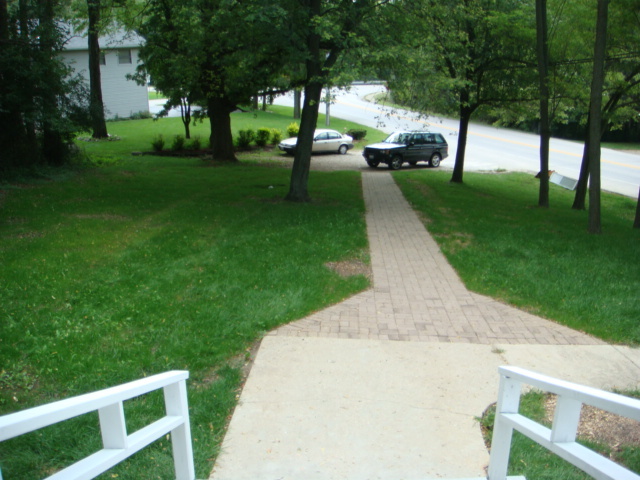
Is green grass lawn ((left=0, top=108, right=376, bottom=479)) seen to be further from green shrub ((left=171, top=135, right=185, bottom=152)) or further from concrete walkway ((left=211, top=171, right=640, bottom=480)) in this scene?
green shrub ((left=171, top=135, right=185, bottom=152))

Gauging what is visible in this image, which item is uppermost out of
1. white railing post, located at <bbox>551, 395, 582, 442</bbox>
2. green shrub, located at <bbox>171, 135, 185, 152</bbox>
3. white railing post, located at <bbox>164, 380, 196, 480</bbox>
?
green shrub, located at <bbox>171, 135, 185, 152</bbox>

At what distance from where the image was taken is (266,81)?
20.0 m

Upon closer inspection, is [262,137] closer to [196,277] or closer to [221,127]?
[221,127]

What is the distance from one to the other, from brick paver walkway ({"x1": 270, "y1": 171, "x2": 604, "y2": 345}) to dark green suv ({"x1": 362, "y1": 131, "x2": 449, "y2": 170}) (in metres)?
16.9

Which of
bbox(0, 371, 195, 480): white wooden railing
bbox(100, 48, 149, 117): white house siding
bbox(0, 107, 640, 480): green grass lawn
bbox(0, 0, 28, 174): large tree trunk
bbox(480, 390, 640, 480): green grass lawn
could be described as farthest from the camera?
bbox(100, 48, 149, 117): white house siding

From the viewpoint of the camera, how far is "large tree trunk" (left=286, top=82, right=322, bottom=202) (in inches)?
569

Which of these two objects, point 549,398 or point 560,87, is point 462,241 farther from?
point 560,87

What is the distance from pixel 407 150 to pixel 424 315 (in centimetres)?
2078

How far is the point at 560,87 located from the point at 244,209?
33.5 ft

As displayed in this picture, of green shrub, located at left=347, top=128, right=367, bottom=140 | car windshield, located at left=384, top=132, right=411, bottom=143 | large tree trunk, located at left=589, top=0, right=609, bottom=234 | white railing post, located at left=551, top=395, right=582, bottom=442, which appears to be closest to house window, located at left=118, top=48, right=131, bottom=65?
green shrub, located at left=347, top=128, right=367, bottom=140

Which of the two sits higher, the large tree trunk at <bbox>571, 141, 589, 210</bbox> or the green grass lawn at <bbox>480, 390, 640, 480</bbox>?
the large tree trunk at <bbox>571, 141, 589, 210</bbox>

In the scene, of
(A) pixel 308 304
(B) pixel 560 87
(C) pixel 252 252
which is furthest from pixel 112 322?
(B) pixel 560 87

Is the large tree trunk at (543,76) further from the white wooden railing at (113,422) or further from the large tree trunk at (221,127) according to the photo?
the white wooden railing at (113,422)

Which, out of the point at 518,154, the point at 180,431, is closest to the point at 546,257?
the point at 180,431
